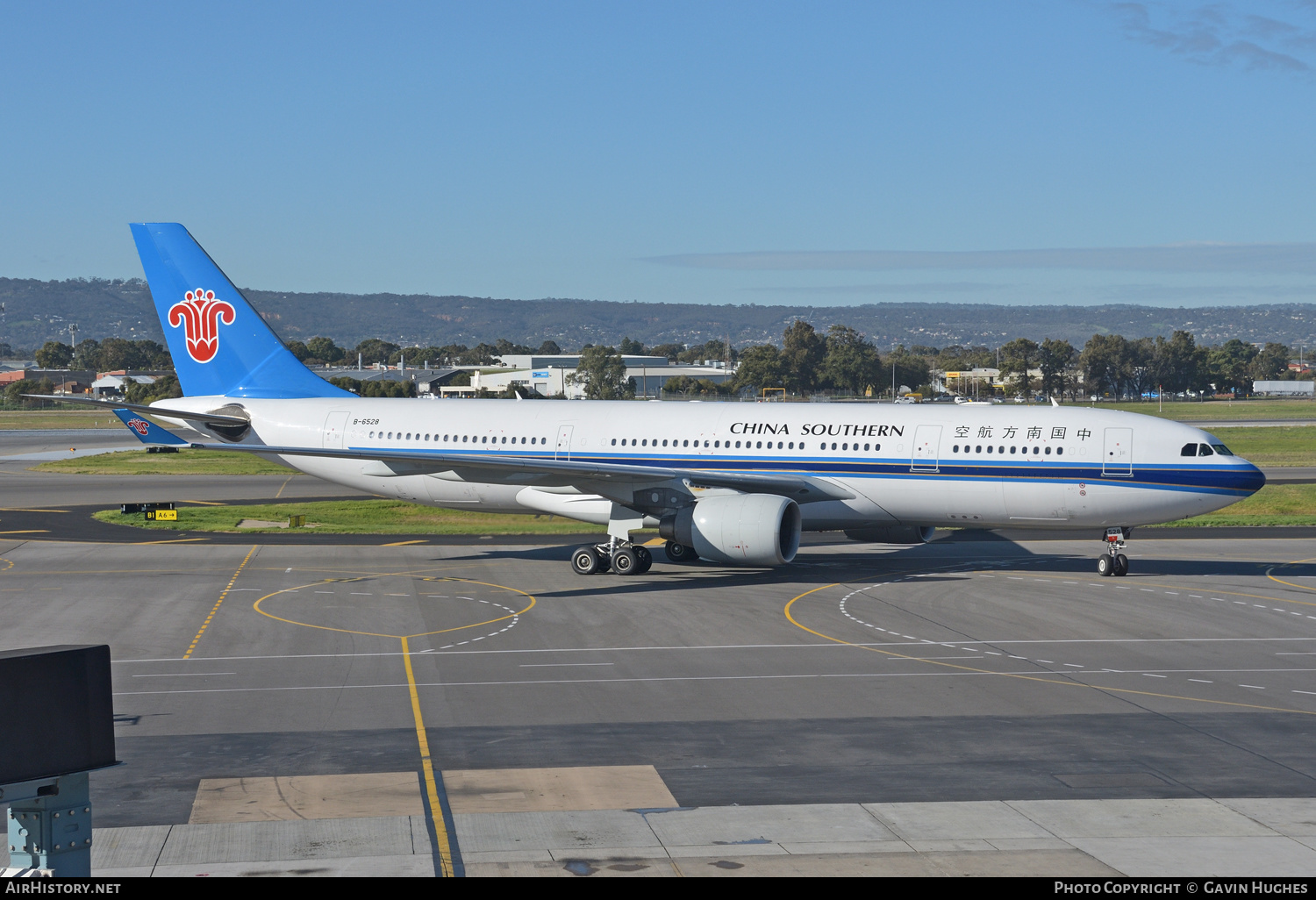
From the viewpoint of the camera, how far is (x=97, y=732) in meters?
8.55

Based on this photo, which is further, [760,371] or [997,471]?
[760,371]

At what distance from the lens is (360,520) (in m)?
50.0

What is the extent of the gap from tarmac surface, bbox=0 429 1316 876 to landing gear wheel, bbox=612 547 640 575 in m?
1.20

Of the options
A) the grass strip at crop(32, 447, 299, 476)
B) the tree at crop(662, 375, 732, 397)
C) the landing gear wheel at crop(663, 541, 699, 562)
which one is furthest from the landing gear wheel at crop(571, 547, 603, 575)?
the tree at crop(662, 375, 732, 397)

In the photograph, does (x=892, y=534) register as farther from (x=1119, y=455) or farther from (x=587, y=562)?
(x=587, y=562)

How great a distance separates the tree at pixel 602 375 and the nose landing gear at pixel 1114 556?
137917 millimetres

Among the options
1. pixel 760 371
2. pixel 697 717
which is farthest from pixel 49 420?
pixel 697 717

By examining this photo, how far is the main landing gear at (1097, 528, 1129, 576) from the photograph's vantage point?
113 ft

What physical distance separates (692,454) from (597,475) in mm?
3790

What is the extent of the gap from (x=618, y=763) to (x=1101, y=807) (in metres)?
6.29

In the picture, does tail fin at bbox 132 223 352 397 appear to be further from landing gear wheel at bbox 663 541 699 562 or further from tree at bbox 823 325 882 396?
tree at bbox 823 325 882 396

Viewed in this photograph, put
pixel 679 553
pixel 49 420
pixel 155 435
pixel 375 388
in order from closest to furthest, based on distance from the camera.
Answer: pixel 679 553, pixel 155 435, pixel 375 388, pixel 49 420

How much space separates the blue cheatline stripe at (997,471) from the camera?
32562 mm

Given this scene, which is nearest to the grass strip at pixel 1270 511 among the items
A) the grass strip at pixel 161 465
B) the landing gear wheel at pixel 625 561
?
the landing gear wheel at pixel 625 561
